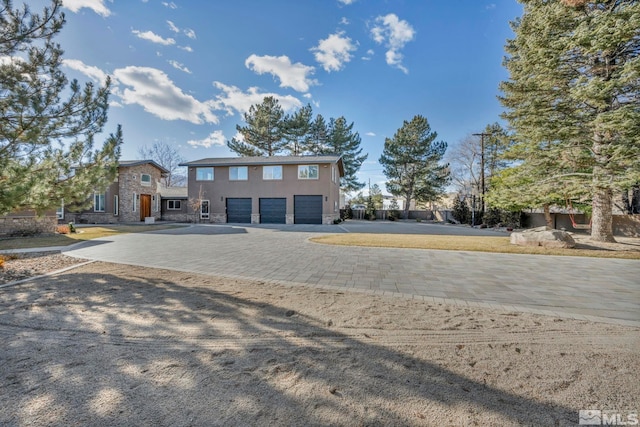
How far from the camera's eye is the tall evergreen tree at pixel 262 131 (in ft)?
110

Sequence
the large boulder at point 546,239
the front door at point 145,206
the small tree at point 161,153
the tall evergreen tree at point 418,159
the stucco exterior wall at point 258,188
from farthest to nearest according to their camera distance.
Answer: the small tree at point 161,153
the tall evergreen tree at point 418,159
the front door at point 145,206
the stucco exterior wall at point 258,188
the large boulder at point 546,239

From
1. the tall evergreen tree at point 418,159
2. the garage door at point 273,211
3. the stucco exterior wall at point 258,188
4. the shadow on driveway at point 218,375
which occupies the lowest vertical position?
the shadow on driveway at point 218,375

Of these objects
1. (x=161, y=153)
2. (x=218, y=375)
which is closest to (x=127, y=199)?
(x=161, y=153)

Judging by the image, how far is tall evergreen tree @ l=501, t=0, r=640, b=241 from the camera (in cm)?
840

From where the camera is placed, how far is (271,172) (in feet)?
75.9

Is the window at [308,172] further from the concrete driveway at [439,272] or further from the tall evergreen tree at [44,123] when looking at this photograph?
the tall evergreen tree at [44,123]

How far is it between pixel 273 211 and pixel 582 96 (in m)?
19.4

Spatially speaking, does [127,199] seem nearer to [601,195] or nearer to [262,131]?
[262,131]

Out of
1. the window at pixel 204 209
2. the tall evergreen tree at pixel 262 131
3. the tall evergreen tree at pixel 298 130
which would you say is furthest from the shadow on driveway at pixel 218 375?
the tall evergreen tree at pixel 262 131

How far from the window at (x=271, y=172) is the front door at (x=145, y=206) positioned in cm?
1161

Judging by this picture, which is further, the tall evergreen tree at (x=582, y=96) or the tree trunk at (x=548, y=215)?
the tree trunk at (x=548, y=215)

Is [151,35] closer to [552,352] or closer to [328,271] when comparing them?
[328,271]

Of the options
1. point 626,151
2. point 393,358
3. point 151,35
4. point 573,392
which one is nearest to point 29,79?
point 151,35

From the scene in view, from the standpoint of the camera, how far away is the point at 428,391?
206 centimetres
